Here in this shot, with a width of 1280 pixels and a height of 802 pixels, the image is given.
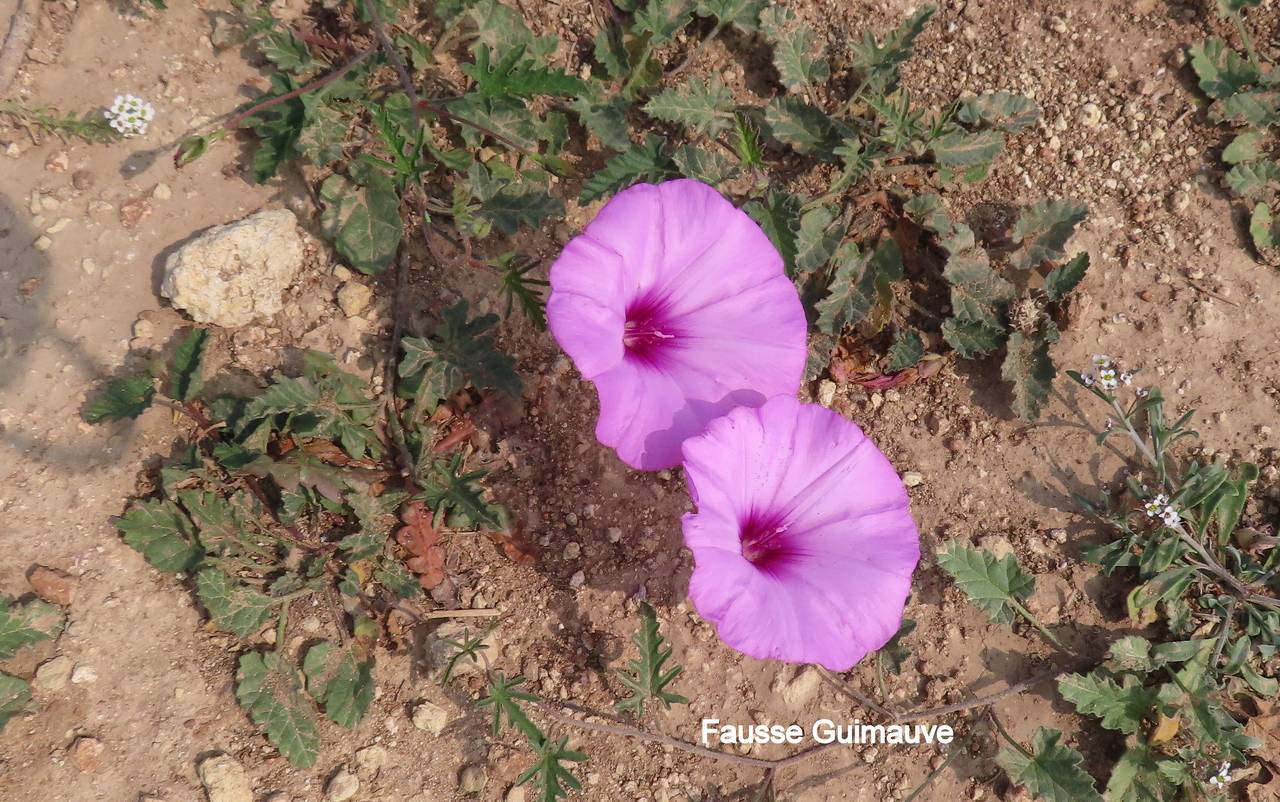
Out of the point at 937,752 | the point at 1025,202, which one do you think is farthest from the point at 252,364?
the point at 1025,202

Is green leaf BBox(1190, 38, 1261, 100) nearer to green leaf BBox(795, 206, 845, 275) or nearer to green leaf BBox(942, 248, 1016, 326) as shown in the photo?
green leaf BBox(942, 248, 1016, 326)

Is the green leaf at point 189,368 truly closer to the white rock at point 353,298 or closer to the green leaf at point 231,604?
the white rock at point 353,298

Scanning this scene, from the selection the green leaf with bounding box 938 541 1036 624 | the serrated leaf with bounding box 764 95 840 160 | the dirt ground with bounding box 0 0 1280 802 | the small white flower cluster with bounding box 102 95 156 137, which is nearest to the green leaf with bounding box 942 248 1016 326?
the dirt ground with bounding box 0 0 1280 802

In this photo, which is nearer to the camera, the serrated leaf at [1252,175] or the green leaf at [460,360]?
the green leaf at [460,360]

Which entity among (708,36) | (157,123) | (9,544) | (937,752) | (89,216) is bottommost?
(937,752)

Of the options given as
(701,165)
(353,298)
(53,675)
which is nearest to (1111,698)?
(701,165)

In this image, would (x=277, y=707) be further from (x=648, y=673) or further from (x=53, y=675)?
(x=648, y=673)

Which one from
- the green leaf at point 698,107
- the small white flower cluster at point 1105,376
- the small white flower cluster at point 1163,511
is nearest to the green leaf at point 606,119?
the green leaf at point 698,107

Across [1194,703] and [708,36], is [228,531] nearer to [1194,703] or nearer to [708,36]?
[708,36]
